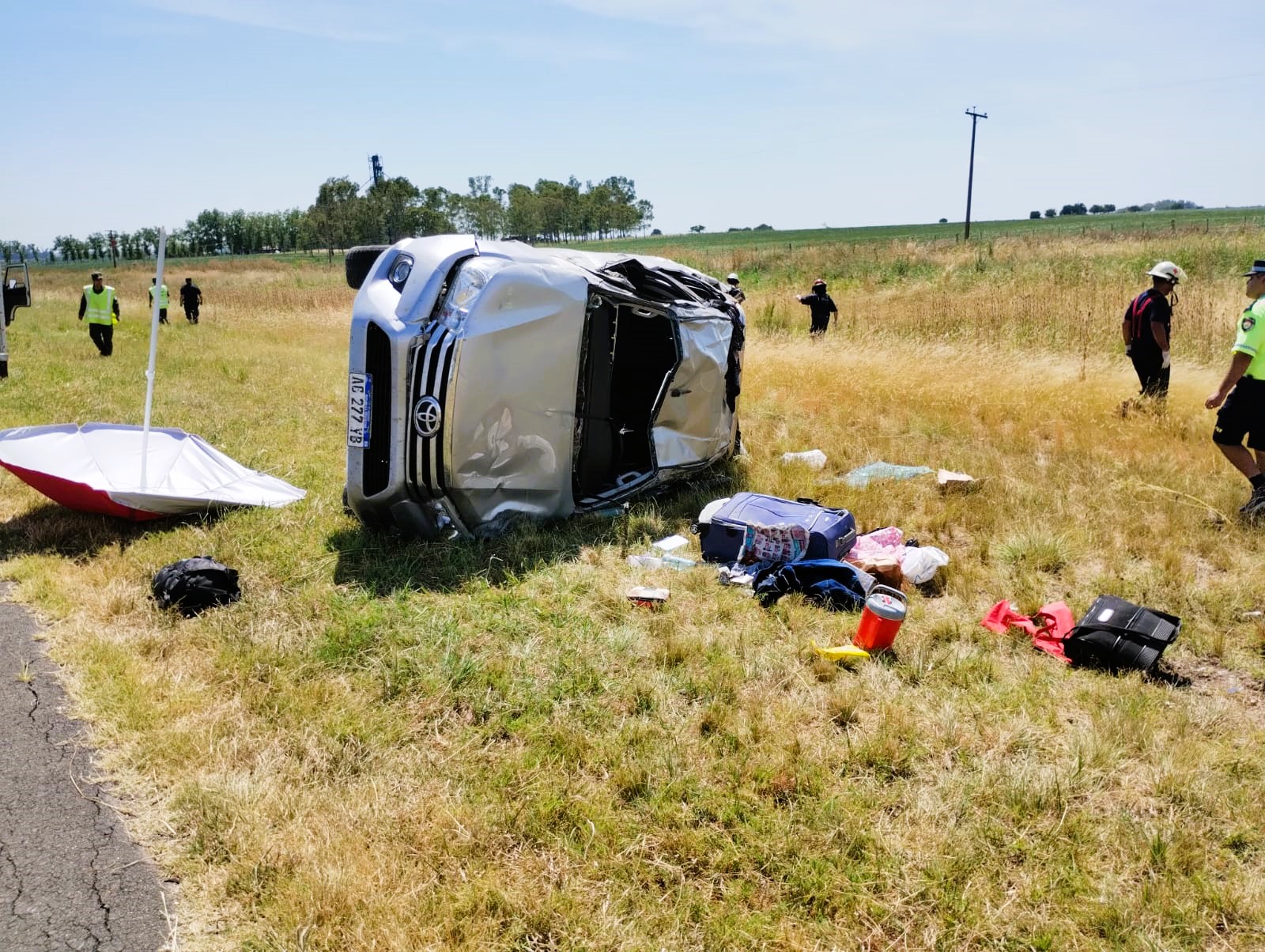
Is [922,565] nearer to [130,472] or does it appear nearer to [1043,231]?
[130,472]

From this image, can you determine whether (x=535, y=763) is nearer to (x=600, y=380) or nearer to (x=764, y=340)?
(x=600, y=380)

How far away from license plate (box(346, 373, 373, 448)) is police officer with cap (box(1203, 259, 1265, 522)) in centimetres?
543

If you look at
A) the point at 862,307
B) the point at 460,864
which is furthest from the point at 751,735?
the point at 862,307

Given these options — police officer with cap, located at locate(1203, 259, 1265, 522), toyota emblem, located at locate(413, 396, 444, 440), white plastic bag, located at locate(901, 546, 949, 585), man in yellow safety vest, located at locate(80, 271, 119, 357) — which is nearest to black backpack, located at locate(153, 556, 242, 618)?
toyota emblem, located at locate(413, 396, 444, 440)

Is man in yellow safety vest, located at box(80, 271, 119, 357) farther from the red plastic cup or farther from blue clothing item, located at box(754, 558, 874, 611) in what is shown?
the red plastic cup

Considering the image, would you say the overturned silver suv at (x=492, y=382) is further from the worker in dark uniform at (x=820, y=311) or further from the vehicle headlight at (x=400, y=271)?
the worker in dark uniform at (x=820, y=311)

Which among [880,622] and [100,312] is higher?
[100,312]

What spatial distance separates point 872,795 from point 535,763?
3.92ft

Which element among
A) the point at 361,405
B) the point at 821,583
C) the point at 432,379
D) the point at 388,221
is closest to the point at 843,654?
the point at 821,583

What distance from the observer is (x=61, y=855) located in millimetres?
2768

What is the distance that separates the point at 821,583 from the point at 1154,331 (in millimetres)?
5736

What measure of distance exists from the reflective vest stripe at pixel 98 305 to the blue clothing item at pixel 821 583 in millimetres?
14642

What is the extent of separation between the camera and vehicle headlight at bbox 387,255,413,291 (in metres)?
5.51

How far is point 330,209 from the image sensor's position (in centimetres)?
6041
